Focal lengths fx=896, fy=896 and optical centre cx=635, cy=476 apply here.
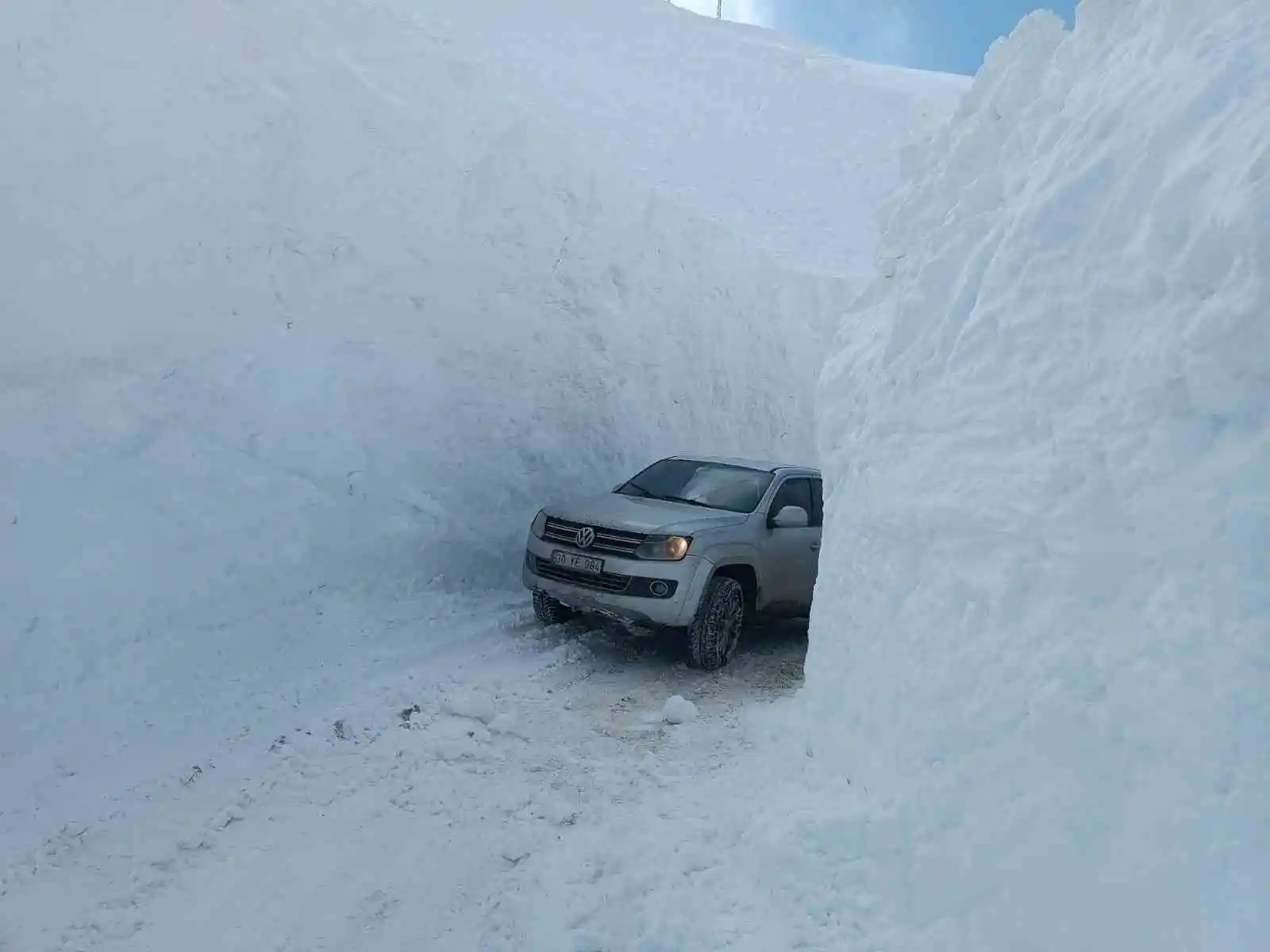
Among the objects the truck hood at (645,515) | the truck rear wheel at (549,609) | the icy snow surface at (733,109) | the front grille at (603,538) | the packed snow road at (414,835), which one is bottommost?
the packed snow road at (414,835)

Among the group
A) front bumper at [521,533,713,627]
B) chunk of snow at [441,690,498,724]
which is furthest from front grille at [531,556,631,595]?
chunk of snow at [441,690,498,724]

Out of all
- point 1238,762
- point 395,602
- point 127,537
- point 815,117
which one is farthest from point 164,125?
point 815,117

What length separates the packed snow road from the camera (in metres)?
3.60

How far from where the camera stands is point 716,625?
23.9 ft

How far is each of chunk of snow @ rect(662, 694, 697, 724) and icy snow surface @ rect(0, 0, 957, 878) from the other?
1412mm

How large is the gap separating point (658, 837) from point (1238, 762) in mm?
2541

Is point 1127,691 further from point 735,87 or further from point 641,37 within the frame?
point 641,37

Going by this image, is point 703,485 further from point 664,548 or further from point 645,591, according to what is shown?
point 645,591

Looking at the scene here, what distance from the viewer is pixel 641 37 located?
36.7 metres

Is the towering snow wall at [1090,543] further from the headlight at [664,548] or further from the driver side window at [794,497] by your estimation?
the driver side window at [794,497]

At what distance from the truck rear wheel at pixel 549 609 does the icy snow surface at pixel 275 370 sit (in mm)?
377

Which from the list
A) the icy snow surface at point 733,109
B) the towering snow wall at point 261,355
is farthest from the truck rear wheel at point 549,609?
the icy snow surface at point 733,109

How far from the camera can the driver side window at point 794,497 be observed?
26.8ft

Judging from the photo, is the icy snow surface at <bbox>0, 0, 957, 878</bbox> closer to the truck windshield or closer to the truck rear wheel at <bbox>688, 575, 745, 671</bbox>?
the truck rear wheel at <bbox>688, 575, 745, 671</bbox>
